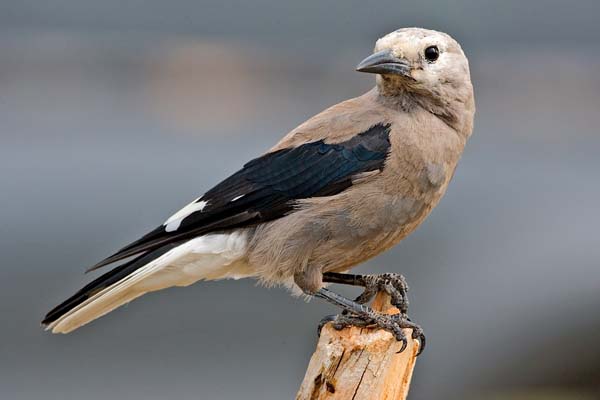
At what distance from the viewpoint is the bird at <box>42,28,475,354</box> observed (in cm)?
382

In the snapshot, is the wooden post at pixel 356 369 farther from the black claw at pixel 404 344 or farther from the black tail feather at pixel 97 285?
the black tail feather at pixel 97 285

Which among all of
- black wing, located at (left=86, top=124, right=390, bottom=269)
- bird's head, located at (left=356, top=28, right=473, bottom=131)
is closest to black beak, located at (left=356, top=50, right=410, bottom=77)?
bird's head, located at (left=356, top=28, right=473, bottom=131)

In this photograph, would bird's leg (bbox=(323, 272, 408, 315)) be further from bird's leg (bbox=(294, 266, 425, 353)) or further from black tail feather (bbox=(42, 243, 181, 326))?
black tail feather (bbox=(42, 243, 181, 326))

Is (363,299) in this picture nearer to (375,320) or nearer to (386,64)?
(375,320)

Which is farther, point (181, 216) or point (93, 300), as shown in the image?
point (181, 216)

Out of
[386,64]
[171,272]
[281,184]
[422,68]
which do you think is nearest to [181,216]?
[171,272]

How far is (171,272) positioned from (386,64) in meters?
1.07

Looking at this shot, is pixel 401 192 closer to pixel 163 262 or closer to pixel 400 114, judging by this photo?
pixel 400 114

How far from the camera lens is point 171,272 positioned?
3.92 m

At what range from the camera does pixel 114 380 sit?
19.3ft

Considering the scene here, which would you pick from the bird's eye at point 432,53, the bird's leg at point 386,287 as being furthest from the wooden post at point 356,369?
the bird's eye at point 432,53

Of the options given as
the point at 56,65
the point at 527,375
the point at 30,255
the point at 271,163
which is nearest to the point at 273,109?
the point at 56,65

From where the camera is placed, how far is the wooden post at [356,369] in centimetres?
326

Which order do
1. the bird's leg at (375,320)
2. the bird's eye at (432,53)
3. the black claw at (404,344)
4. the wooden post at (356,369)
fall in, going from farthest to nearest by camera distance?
the bird's eye at (432,53), the bird's leg at (375,320), the black claw at (404,344), the wooden post at (356,369)
